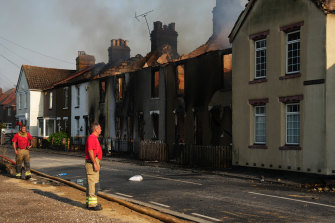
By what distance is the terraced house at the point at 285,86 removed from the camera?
52.2 feet

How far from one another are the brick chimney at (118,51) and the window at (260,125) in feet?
88.5

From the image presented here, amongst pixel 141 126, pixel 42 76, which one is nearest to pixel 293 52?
pixel 141 126

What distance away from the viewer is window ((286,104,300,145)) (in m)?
17.2

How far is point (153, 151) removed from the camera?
25.2 meters

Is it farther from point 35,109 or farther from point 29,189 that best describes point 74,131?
point 29,189

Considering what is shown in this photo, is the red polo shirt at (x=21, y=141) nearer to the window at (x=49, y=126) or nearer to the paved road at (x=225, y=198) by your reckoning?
the paved road at (x=225, y=198)

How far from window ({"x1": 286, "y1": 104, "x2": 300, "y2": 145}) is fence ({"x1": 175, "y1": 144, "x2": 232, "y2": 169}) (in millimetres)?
3615

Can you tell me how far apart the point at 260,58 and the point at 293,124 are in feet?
12.4

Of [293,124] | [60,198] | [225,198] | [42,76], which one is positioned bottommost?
[225,198]

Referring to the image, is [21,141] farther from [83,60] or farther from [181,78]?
[83,60]

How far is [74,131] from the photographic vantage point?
3944 cm

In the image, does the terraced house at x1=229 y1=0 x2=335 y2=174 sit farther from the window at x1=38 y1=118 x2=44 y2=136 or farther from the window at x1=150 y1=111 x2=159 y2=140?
the window at x1=38 y1=118 x2=44 y2=136

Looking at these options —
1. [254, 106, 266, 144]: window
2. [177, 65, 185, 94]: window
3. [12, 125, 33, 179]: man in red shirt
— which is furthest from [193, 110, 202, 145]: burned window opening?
[12, 125, 33, 179]: man in red shirt

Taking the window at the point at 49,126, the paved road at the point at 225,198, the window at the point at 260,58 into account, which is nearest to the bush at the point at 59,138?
the window at the point at 49,126
